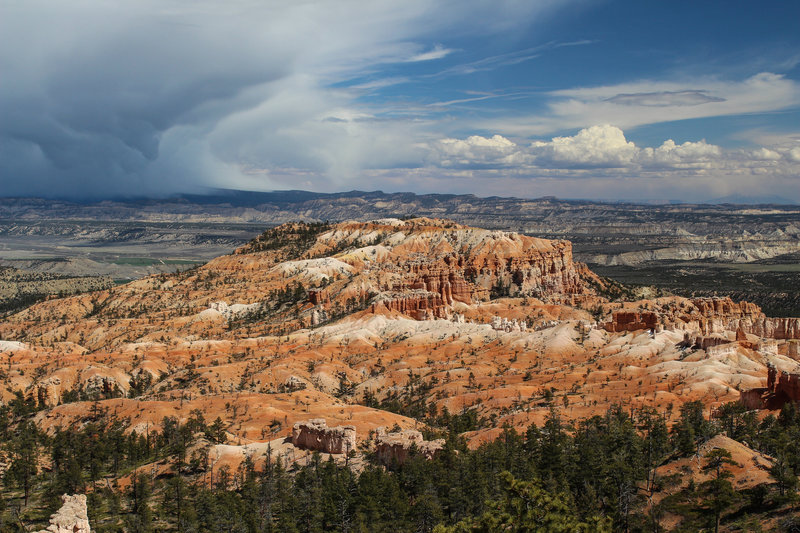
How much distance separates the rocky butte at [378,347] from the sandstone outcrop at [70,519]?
54.5 ft

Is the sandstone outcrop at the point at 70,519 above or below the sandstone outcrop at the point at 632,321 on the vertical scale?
below

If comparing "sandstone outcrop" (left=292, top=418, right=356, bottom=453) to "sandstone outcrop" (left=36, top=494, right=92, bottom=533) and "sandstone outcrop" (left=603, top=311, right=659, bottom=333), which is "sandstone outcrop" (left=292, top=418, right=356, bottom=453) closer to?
"sandstone outcrop" (left=36, top=494, right=92, bottom=533)

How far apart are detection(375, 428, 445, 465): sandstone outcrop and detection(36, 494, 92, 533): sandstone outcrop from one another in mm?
22277

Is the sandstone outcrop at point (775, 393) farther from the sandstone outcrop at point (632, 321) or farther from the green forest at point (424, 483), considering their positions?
the sandstone outcrop at point (632, 321)

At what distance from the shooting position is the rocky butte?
6812 cm

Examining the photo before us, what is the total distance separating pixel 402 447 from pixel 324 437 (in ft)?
22.6

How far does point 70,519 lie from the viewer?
124 feet

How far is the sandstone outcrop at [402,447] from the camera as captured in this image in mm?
54375

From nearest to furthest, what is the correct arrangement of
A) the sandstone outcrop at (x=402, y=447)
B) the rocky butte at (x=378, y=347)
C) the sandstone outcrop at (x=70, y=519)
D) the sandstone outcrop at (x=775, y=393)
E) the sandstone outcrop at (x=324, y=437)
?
1. the sandstone outcrop at (x=70, y=519)
2. the sandstone outcrop at (x=402, y=447)
3. the sandstone outcrop at (x=324, y=437)
4. the sandstone outcrop at (x=775, y=393)
5. the rocky butte at (x=378, y=347)

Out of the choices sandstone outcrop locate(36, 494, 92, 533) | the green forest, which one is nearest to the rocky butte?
the green forest

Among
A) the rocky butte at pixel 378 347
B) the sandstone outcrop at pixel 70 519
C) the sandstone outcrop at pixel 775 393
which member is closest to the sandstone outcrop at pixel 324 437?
the rocky butte at pixel 378 347

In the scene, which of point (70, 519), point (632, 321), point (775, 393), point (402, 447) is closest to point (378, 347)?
point (632, 321)

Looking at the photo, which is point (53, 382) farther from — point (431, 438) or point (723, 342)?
point (723, 342)

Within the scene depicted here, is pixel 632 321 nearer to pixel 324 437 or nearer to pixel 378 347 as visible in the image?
pixel 378 347
